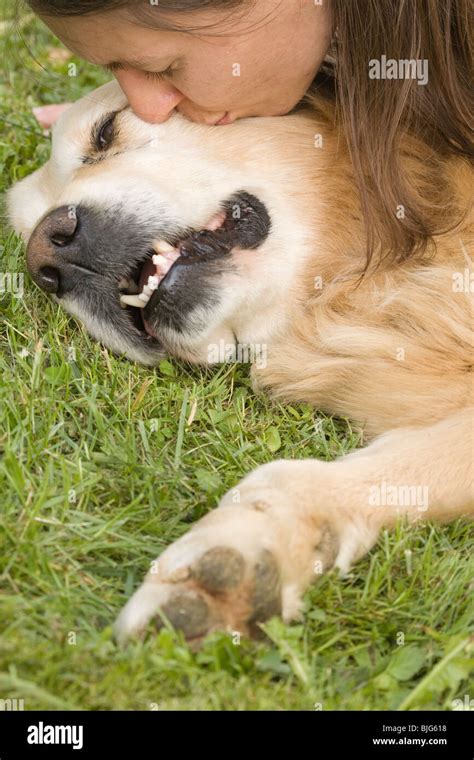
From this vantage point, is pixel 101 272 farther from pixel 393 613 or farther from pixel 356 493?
pixel 393 613

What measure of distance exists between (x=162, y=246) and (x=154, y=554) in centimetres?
120

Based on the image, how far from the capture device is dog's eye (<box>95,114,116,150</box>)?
11.7ft

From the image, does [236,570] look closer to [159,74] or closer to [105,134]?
[159,74]

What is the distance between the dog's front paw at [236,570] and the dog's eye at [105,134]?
65.3 inches

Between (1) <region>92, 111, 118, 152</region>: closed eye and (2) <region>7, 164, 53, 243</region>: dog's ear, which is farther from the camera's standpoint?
(2) <region>7, 164, 53, 243</region>: dog's ear

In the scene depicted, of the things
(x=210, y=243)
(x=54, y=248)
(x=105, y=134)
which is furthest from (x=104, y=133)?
(x=210, y=243)

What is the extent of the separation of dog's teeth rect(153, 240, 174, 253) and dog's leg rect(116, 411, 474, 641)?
97 centimetres

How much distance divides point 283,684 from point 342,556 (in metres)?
0.43

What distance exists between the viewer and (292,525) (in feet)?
7.85

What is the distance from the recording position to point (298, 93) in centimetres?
341

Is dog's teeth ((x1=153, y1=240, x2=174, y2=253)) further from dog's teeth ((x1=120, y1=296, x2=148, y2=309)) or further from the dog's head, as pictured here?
dog's teeth ((x1=120, y1=296, x2=148, y2=309))
